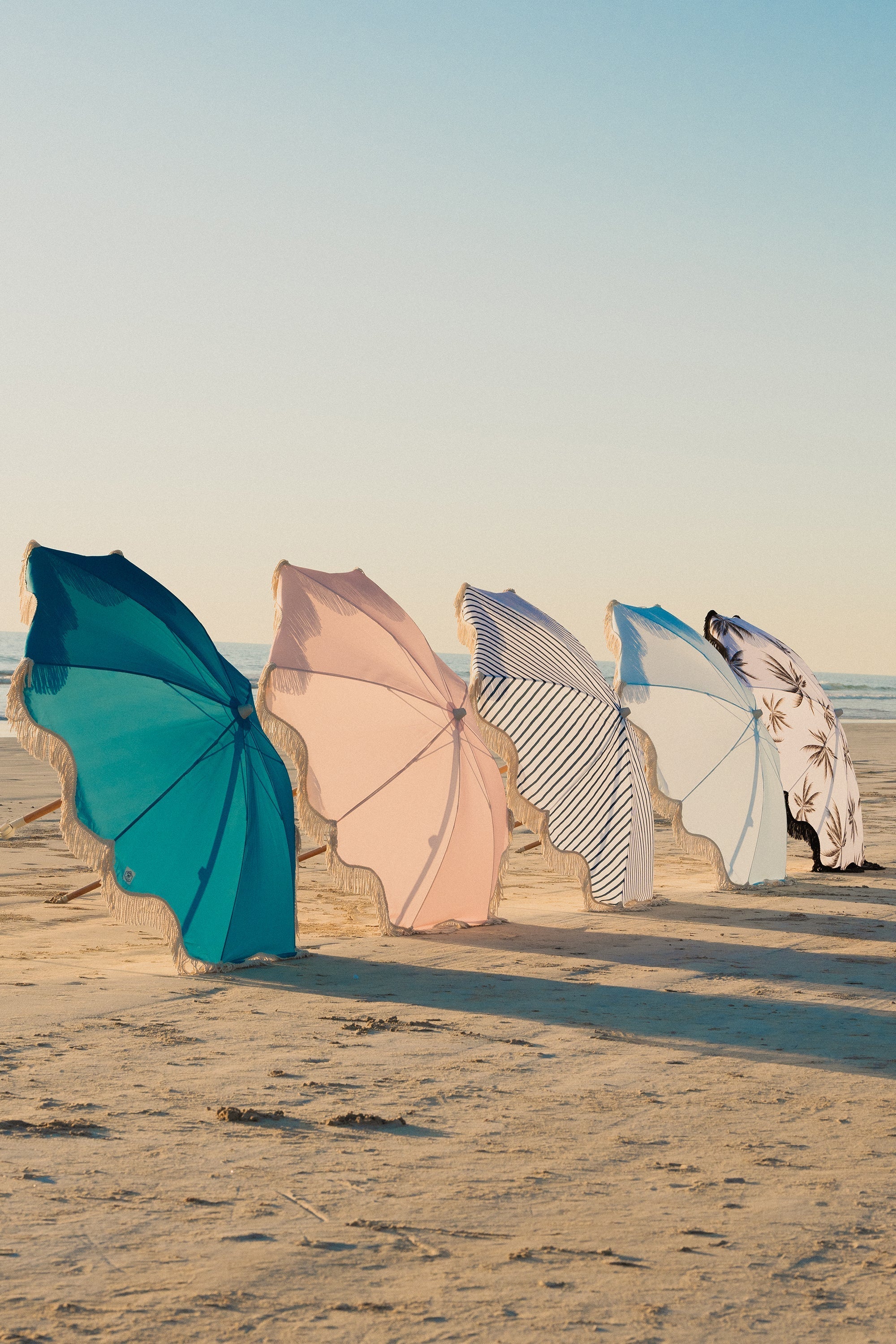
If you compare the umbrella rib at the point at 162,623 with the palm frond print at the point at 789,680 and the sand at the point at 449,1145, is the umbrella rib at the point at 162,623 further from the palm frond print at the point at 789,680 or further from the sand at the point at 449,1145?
the palm frond print at the point at 789,680

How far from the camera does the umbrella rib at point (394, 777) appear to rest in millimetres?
7859

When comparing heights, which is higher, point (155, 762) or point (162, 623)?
point (162, 623)

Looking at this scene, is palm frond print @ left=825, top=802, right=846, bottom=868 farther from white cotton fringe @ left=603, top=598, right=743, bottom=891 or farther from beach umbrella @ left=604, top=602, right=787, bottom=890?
white cotton fringe @ left=603, top=598, right=743, bottom=891

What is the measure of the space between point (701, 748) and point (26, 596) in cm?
582

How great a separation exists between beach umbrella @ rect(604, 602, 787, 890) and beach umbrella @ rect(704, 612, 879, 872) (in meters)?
0.57

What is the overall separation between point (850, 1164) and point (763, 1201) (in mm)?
516

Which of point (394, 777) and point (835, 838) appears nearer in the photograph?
point (394, 777)

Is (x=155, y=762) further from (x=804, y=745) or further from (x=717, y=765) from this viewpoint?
(x=804, y=745)

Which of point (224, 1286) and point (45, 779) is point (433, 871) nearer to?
point (224, 1286)

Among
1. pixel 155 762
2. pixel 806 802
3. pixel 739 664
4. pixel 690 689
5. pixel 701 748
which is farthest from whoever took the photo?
pixel 739 664

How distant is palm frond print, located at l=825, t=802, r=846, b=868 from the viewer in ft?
39.8

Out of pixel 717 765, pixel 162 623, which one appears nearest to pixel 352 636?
pixel 162 623

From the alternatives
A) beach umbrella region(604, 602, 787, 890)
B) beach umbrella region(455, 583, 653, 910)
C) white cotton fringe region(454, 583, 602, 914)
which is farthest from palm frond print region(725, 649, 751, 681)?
white cotton fringe region(454, 583, 602, 914)

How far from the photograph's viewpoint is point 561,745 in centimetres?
885
